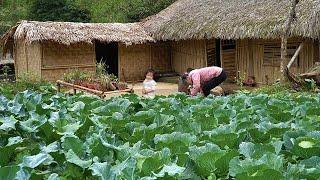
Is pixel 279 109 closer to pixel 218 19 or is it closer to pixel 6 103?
pixel 6 103

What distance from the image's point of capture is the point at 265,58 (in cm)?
1553

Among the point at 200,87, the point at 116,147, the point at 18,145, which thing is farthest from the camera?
the point at 200,87

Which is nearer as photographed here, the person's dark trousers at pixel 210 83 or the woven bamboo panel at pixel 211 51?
the person's dark trousers at pixel 210 83

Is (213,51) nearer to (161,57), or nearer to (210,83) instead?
(161,57)

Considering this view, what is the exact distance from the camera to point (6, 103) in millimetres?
4227

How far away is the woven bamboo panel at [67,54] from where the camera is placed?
17.2 m

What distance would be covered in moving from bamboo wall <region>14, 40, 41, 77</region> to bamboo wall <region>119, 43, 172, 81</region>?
10.5 feet

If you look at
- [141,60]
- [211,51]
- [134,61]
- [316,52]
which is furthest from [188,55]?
[316,52]

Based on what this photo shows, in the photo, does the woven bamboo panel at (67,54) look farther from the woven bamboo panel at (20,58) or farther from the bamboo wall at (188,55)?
the bamboo wall at (188,55)

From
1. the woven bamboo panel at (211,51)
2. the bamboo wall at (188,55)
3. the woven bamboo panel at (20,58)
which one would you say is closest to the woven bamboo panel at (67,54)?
the woven bamboo panel at (20,58)

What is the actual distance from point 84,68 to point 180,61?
12.9ft

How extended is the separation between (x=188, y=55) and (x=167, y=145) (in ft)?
55.1

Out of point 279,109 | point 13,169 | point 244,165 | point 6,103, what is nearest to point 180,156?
point 244,165

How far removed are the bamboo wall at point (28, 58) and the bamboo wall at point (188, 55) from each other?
18.3 feet
